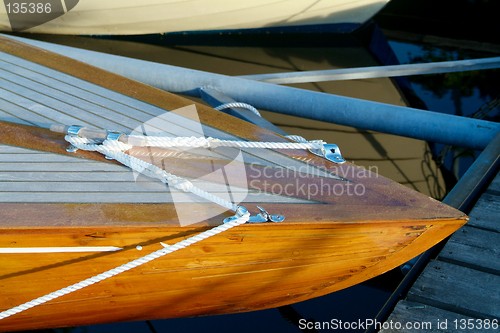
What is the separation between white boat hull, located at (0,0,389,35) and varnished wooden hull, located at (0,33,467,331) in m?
3.80

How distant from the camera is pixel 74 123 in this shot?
6.48 feet

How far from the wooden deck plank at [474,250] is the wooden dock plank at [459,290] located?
0.04 metres

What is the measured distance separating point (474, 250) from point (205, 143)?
1503 mm

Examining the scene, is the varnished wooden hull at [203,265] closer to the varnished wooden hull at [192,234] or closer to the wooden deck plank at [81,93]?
the varnished wooden hull at [192,234]

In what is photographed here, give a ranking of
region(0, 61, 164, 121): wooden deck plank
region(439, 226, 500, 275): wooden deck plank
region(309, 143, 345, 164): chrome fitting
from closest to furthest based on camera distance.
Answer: region(309, 143, 345, 164): chrome fitting < region(439, 226, 500, 275): wooden deck plank < region(0, 61, 164, 121): wooden deck plank

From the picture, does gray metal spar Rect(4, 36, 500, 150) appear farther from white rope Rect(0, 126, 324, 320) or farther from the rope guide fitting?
the rope guide fitting

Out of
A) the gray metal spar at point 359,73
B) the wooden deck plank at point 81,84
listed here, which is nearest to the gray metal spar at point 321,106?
the gray metal spar at point 359,73

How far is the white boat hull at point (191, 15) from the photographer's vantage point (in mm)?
5160

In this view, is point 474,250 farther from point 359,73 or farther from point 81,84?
point 81,84

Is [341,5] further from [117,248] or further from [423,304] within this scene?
[117,248]

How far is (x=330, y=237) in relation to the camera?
5.17 feet

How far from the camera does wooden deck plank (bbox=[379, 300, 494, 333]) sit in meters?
1.71

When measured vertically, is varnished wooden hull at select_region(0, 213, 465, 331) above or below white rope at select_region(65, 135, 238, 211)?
below

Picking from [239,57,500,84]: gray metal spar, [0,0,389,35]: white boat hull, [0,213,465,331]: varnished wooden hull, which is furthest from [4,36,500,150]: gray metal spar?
[0,0,389,35]: white boat hull
